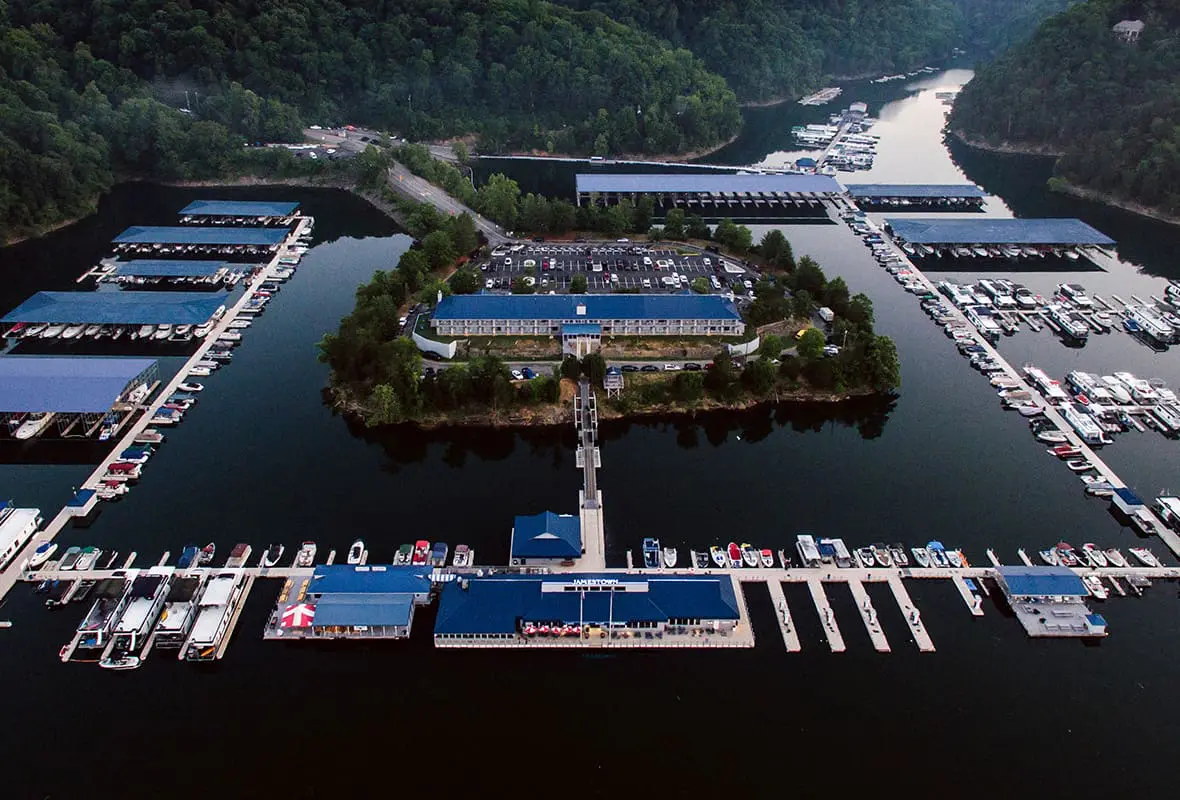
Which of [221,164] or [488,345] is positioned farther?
[221,164]

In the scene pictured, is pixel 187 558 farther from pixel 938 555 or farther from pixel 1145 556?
pixel 1145 556

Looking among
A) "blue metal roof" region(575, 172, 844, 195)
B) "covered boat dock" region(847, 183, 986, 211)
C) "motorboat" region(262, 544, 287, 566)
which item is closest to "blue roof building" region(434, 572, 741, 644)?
"motorboat" region(262, 544, 287, 566)

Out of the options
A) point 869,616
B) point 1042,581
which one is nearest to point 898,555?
point 869,616

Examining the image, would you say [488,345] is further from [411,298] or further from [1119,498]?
[1119,498]

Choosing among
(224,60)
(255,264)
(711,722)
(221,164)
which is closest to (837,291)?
(711,722)

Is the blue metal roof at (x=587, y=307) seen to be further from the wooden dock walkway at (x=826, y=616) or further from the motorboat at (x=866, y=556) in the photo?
the wooden dock walkway at (x=826, y=616)

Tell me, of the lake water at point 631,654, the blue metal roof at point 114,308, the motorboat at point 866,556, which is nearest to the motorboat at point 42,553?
the lake water at point 631,654
